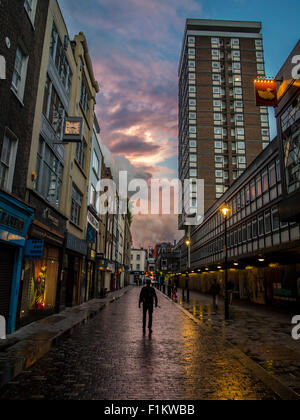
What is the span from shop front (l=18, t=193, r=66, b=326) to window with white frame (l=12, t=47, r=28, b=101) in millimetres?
3932

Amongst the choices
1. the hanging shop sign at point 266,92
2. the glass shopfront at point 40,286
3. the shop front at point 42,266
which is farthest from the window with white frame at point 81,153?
the hanging shop sign at point 266,92

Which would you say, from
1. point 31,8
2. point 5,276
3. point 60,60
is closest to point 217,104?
point 60,60

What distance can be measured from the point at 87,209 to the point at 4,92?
53.1 feet

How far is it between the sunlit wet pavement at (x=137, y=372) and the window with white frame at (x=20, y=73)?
8.86 metres

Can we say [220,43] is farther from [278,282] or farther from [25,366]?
[25,366]

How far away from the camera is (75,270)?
2175cm

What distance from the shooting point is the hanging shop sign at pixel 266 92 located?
13.9 meters

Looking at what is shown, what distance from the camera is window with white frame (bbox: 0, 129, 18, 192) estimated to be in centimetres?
1033

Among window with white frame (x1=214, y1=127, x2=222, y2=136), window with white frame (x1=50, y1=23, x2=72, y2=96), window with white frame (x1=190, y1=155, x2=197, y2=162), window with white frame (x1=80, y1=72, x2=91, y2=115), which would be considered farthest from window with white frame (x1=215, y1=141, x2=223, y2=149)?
window with white frame (x1=50, y1=23, x2=72, y2=96)

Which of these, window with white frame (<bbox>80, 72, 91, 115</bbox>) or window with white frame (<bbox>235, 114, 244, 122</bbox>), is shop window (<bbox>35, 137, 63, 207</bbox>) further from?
window with white frame (<bbox>235, 114, 244, 122</bbox>)

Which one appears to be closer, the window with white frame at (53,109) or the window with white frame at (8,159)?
the window with white frame at (8,159)

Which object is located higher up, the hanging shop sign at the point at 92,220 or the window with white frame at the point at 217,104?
the window with white frame at the point at 217,104

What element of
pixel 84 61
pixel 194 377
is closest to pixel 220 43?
pixel 84 61

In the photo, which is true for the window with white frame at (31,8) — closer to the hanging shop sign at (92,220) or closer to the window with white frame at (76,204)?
the window with white frame at (76,204)
